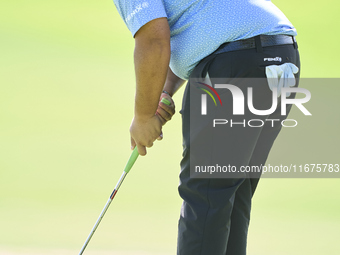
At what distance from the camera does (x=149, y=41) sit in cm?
102

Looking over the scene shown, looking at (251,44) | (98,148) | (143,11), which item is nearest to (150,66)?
(143,11)

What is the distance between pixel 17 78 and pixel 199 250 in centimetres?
261

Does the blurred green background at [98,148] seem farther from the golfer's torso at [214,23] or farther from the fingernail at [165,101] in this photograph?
the golfer's torso at [214,23]

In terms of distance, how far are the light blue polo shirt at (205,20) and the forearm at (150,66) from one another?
42mm

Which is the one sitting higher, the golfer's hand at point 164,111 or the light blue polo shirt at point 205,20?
the light blue polo shirt at point 205,20

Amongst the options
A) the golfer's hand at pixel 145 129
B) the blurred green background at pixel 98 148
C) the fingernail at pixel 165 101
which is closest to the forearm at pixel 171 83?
the fingernail at pixel 165 101

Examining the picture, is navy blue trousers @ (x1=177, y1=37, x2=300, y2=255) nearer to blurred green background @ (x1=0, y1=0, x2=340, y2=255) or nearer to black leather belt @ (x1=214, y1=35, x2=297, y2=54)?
black leather belt @ (x1=214, y1=35, x2=297, y2=54)

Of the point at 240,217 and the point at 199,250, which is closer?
the point at 199,250

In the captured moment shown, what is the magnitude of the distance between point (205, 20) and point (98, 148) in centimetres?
191

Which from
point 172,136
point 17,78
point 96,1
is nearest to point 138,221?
point 172,136

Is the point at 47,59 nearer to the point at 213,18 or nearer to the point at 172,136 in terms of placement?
the point at 172,136

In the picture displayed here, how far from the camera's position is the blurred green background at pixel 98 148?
6.68 feet

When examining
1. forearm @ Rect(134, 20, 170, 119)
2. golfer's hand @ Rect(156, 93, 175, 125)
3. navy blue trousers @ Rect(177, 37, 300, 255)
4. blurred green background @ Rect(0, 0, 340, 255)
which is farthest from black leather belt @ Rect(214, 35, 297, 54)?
blurred green background @ Rect(0, 0, 340, 255)

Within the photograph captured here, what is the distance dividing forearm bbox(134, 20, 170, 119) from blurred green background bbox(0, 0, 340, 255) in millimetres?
968
